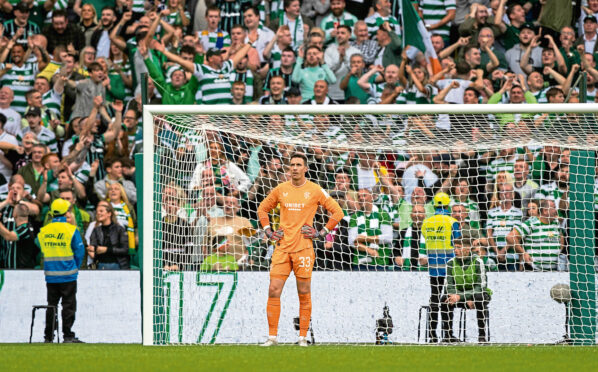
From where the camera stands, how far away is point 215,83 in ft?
46.1

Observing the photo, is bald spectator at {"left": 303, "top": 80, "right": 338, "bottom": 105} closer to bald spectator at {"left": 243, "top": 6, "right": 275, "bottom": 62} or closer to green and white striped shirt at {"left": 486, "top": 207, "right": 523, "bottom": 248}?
bald spectator at {"left": 243, "top": 6, "right": 275, "bottom": 62}

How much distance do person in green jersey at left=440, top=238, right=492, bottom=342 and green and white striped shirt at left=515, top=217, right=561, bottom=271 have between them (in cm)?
65

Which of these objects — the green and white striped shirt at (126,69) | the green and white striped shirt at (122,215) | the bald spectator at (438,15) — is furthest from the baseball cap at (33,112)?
the bald spectator at (438,15)

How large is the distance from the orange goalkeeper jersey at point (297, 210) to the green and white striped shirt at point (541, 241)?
2832mm

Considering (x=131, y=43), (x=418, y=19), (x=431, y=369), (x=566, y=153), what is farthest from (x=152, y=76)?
(x=431, y=369)

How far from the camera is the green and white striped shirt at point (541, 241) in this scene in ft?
36.2

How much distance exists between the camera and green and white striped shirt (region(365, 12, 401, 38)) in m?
14.5

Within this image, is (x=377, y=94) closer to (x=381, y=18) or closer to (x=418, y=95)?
(x=418, y=95)

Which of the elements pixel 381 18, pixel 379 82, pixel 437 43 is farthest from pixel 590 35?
pixel 379 82

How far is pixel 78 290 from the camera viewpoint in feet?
38.9

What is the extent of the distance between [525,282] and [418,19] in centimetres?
509

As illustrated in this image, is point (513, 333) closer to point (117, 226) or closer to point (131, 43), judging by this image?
point (117, 226)

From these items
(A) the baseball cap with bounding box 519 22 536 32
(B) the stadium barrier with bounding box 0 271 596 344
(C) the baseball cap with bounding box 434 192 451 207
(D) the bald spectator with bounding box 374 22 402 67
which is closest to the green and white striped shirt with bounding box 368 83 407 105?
(D) the bald spectator with bounding box 374 22 402 67

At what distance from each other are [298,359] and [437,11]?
8679 millimetres
